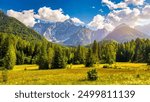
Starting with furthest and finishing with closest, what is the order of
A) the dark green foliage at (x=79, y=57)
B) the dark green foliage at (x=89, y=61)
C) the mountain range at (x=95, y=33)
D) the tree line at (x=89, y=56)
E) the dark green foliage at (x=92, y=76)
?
the dark green foliage at (x=79, y=57)
the tree line at (x=89, y=56)
the dark green foliage at (x=89, y=61)
the mountain range at (x=95, y=33)
the dark green foliage at (x=92, y=76)

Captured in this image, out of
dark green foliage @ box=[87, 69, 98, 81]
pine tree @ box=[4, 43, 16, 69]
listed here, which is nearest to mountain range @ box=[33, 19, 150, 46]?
dark green foliage @ box=[87, 69, 98, 81]

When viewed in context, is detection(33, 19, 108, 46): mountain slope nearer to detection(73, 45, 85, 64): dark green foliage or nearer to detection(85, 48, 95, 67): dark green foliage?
detection(73, 45, 85, 64): dark green foliage

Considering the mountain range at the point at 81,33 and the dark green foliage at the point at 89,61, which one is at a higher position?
the mountain range at the point at 81,33

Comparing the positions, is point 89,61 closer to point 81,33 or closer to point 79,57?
point 81,33

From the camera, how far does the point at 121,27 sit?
27516mm

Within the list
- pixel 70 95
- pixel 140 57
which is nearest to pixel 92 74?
pixel 70 95

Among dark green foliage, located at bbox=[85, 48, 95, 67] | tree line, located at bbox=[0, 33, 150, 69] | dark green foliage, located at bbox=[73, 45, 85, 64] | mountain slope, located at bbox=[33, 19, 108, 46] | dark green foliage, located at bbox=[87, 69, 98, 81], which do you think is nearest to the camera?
dark green foliage, located at bbox=[87, 69, 98, 81]

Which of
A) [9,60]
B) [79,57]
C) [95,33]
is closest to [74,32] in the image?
[79,57]

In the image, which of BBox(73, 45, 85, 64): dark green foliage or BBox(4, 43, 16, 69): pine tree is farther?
BBox(73, 45, 85, 64): dark green foliage

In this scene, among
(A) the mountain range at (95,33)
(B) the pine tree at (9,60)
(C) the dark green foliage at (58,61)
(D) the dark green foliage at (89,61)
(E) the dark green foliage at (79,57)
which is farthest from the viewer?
(C) the dark green foliage at (58,61)

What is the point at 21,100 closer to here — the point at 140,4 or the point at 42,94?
the point at 42,94

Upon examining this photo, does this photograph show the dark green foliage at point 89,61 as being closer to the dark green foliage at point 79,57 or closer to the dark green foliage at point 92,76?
the dark green foliage at point 79,57

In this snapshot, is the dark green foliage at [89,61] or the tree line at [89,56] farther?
the tree line at [89,56]

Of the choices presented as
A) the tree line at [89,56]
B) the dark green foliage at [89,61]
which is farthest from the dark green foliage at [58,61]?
the dark green foliage at [89,61]
